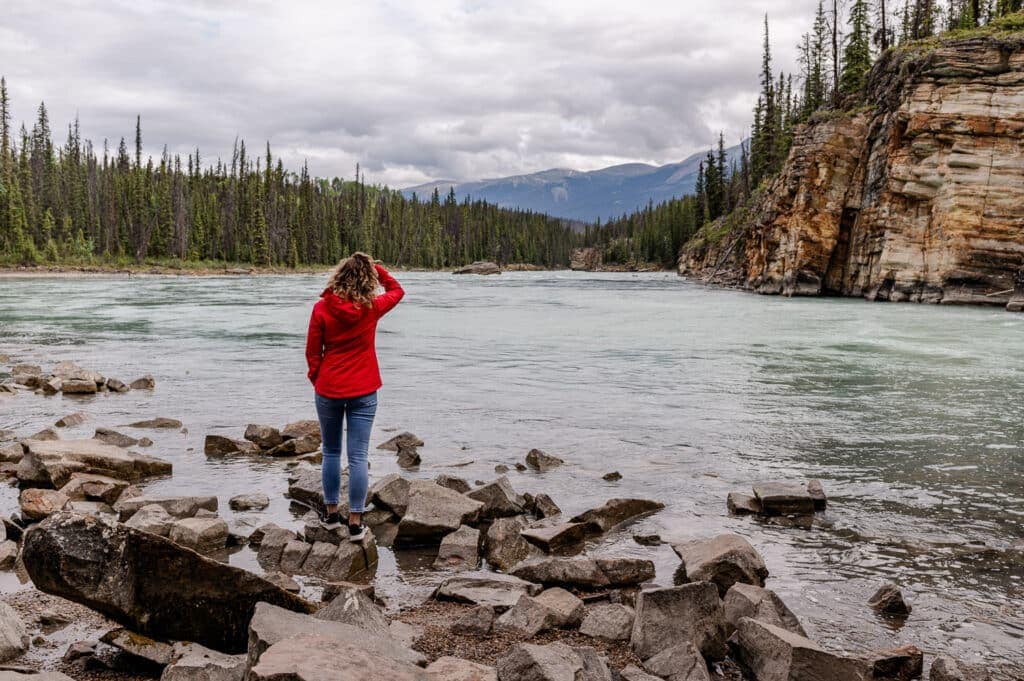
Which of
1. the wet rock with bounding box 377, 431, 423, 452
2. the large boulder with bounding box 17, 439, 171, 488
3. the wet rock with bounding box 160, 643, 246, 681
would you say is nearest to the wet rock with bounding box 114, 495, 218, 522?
the large boulder with bounding box 17, 439, 171, 488

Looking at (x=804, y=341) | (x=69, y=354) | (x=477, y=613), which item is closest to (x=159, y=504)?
(x=477, y=613)

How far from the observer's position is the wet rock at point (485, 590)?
234 inches

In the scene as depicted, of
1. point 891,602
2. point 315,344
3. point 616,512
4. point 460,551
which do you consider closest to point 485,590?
point 460,551

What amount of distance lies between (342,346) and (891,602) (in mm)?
5384

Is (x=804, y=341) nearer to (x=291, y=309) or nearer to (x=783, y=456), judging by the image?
(x=783, y=456)

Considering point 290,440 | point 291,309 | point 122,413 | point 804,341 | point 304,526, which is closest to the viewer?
point 304,526

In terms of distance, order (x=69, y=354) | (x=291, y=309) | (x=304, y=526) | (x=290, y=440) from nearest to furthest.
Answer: (x=304, y=526) < (x=290, y=440) < (x=69, y=354) < (x=291, y=309)

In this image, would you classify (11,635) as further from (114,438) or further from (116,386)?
(116,386)

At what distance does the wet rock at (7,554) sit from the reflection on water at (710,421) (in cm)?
183

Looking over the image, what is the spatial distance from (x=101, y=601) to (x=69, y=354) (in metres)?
21.1

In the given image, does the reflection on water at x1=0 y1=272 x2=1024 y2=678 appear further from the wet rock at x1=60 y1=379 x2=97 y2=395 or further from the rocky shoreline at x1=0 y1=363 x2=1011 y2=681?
the wet rock at x1=60 y1=379 x2=97 y2=395

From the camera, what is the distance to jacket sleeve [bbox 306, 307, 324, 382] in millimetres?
7168

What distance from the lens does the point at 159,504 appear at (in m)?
7.89

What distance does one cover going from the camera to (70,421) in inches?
504
